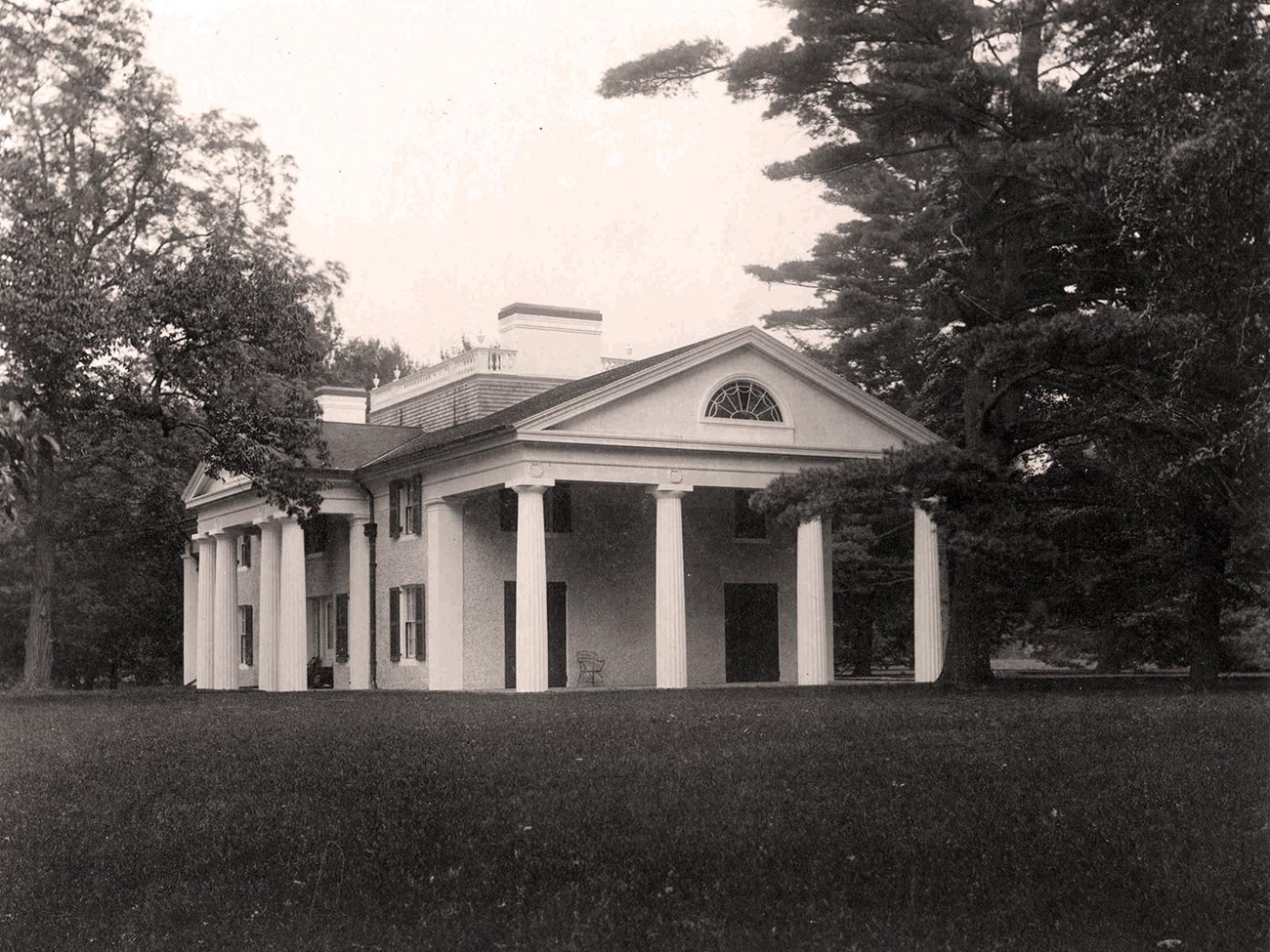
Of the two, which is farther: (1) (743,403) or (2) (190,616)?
(2) (190,616)

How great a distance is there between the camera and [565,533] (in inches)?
1324

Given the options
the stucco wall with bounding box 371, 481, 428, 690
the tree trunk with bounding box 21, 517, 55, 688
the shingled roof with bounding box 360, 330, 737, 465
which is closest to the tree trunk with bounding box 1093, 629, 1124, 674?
the shingled roof with bounding box 360, 330, 737, 465

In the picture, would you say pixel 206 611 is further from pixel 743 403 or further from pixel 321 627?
pixel 743 403

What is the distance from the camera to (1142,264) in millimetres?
23344

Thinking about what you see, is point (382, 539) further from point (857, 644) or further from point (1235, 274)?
point (1235, 274)

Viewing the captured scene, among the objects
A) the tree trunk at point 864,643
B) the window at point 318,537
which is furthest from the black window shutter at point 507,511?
the tree trunk at point 864,643

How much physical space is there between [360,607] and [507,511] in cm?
452

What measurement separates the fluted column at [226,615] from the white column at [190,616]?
377cm

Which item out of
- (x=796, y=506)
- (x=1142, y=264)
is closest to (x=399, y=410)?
(x=796, y=506)

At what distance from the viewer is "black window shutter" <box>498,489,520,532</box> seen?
3331cm

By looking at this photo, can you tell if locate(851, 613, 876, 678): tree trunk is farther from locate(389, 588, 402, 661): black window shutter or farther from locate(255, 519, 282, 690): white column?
locate(255, 519, 282, 690): white column

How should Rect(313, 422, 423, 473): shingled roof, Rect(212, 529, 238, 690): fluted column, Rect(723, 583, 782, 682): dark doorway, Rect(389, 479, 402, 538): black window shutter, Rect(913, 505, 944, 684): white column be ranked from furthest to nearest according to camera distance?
Rect(212, 529, 238, 690): fluted column, Rect(313, 422, 423, 473): shingled roof, Rect(723, 583, 782, 682): dark doorway, Rect(389, 479, 402, 538): black window shutter, Rect(913, 505, 944, 684): white column

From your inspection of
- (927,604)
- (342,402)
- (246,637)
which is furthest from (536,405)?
(246,637)

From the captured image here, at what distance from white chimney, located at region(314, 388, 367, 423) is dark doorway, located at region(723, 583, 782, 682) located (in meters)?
12.1
